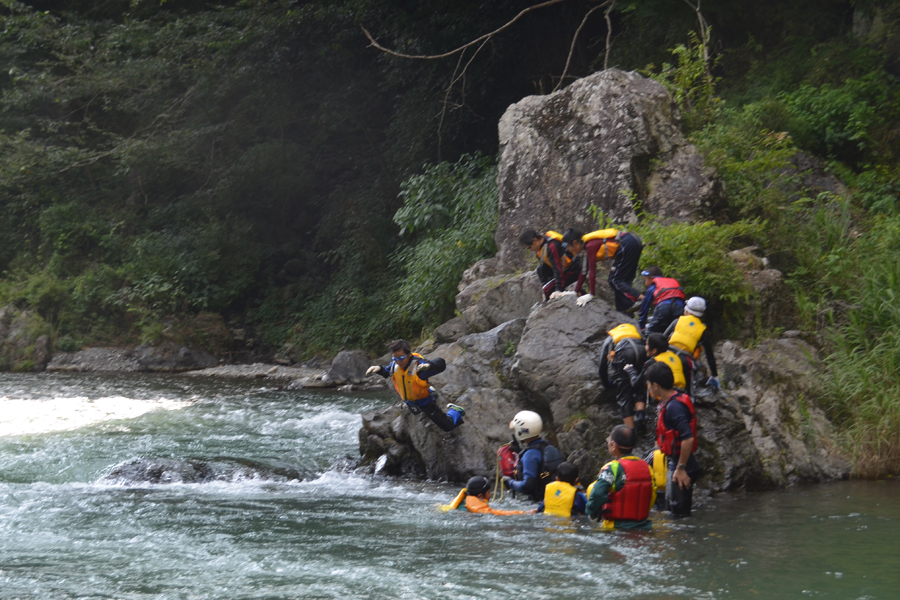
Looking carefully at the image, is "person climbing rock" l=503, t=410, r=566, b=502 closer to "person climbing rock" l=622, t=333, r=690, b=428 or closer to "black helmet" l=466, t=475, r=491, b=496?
"black helmet" l=466, t=475, r=491, b=496

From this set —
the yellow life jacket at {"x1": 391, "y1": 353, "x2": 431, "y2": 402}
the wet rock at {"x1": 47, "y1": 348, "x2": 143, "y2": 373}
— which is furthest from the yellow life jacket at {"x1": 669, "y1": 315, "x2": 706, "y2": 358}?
the wet rock at {"x1": 47, "y1": 348, "x2": 143, "y2": 373}

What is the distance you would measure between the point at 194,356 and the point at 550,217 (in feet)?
37.5

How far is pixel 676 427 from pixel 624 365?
112cm

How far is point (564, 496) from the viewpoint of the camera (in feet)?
21.4

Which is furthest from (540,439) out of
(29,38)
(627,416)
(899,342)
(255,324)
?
(29,38)

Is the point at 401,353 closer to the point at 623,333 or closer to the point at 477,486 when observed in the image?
the point at 477,486

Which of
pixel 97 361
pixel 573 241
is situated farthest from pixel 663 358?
pixel 97 361

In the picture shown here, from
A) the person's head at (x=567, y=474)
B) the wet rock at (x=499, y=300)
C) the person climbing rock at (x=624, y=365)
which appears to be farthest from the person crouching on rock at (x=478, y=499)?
the wet rock at (x=499, y=300)

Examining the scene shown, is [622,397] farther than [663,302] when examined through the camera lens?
No

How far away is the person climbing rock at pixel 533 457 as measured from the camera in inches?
283

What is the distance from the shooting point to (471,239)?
14.8 meters

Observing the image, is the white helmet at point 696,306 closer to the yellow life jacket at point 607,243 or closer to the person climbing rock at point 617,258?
the person climbing rock at point 617,258

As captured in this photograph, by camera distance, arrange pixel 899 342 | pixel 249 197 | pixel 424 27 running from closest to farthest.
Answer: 1. pixel 899 342
2. pixel 424 27
3. pixel 249 197

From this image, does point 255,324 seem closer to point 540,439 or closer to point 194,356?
point 194,356
